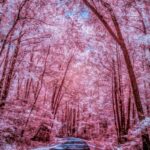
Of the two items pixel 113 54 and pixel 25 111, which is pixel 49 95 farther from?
pixel 25 111

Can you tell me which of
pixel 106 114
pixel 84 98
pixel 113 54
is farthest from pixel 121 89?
pixel 84 98

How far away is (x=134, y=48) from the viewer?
592 inches

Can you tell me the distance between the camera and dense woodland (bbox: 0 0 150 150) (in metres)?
8.76

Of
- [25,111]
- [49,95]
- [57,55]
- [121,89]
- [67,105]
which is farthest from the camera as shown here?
[67,105]

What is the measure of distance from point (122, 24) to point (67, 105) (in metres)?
29.5

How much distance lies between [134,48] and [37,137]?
10676mm

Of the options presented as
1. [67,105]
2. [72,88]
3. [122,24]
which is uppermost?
[122,24]

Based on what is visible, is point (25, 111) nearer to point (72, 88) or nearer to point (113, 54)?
point (113, 54)

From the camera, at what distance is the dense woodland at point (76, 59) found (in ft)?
28.7

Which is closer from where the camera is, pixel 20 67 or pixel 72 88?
pixel 20 67

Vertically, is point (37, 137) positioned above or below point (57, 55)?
below

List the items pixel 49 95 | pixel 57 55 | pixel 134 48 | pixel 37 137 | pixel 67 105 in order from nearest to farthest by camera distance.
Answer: pixel 134 48 → pixel 37 137 → pixel 57 55 → pixel 49 95 → pixel 67 105

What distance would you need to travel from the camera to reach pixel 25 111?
1313 centimetres

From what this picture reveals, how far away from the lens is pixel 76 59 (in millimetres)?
26125
